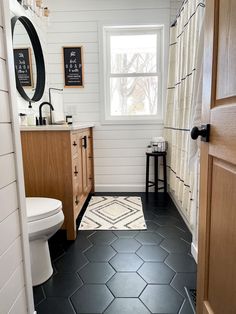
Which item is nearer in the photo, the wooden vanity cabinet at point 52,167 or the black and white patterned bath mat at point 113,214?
the wooden vanity cabinet at point 52,167

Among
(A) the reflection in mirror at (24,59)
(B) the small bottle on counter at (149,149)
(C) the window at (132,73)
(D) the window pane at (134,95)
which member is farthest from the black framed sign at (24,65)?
(B) the small bottle on counter at (149,149)

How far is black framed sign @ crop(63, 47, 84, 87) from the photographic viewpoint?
3131 mm

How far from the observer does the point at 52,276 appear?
1594 millimetres

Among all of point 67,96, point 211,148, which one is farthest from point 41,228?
point 67,96

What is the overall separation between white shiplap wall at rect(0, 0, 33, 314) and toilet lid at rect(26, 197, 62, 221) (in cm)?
35

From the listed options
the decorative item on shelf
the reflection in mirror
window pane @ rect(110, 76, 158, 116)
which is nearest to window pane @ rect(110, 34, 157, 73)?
window pane @ rect(110, 76, 158, 116)

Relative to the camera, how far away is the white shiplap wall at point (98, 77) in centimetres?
304

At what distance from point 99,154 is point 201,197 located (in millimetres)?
2427

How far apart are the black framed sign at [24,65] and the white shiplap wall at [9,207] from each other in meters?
1.44

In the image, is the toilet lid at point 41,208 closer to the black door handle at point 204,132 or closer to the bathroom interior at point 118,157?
the bathroom interior at point 118,157

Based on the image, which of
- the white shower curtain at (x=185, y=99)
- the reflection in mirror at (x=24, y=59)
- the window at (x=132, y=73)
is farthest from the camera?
the window at (x=132, y=73)

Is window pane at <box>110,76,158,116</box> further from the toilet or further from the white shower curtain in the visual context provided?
the toilet

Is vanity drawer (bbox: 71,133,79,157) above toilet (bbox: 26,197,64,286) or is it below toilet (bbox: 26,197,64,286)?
above

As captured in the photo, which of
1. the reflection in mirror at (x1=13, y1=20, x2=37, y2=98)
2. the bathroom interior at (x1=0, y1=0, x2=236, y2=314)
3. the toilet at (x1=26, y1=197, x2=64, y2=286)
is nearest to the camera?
the bathroom interior at (x1=0, y1=0, x2=236, y2=314)
